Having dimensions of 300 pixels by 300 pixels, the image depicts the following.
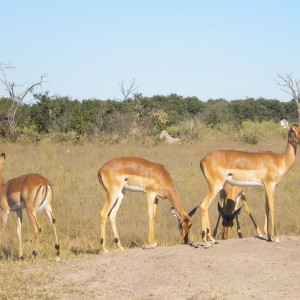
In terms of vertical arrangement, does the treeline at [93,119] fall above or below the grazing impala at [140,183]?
above

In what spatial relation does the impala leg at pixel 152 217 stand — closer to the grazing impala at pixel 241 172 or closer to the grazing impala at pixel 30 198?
the grazing impala at pixel 241 172

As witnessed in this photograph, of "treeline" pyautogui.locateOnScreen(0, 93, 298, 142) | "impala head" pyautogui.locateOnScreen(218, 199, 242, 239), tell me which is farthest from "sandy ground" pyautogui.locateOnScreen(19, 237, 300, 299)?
"treeline" pyautogui.locateOnScreen(0, 93, 298, 142)

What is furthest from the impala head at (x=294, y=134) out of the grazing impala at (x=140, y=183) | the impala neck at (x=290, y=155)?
the grazing impala at (x=140, y=183)

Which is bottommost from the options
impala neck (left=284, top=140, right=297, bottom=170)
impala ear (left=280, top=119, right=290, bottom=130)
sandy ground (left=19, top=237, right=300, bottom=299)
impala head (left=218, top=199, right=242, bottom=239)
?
sandy ground (left=19, top=237, right=300, bottom=299)

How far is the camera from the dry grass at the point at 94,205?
40.9ft

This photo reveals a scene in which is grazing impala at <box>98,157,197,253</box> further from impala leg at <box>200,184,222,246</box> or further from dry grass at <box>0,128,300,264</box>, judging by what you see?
dry grass at <box>0,128,300,264</box>

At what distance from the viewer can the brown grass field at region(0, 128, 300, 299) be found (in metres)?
10.5

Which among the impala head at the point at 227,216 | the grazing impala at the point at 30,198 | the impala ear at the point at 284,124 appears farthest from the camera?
the impala head at the point at 227,216

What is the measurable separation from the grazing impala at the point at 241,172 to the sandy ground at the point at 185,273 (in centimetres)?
61

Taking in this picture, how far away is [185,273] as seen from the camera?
28.1 ft

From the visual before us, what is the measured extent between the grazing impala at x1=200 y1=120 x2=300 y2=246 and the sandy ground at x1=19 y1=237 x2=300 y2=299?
606 millimetres

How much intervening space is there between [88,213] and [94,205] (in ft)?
3.15

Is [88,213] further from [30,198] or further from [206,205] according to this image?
[206,205]

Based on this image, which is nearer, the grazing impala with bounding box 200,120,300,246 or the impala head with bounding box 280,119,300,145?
the grazing impala with bounding box 200,120,300,246
